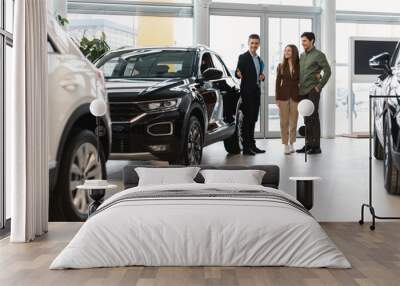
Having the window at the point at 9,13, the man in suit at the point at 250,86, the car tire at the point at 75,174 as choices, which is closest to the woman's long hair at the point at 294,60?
the man in suit at the point at 250,86

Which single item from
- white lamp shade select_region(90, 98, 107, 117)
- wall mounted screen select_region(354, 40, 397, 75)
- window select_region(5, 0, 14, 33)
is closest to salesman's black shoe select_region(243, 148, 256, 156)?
wall mounted screen select_region(354, 40, 397, 75)

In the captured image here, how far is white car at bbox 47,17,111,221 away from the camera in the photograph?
521 cm

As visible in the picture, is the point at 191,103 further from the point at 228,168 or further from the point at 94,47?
the point at 94,47

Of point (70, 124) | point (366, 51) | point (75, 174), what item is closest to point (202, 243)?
point (75, 174)

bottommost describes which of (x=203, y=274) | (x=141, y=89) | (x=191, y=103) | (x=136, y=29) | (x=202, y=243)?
(x=203, y=274)

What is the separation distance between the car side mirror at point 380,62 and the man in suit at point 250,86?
96 cm

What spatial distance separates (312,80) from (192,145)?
1.19 metres

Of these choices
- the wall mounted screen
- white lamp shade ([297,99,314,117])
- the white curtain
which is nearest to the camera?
the white curtain

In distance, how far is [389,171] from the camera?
215 inches

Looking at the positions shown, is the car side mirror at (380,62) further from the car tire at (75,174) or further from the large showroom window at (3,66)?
the large showroom window at (3,66)

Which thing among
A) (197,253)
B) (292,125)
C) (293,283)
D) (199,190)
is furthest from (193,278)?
(292,125)

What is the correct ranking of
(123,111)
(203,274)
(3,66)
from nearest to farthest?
1. (203,274)
2. (3,66)
3. (123,111)

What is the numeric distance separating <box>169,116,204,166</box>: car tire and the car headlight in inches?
7.5

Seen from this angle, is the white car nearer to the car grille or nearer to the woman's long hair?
the car grille
